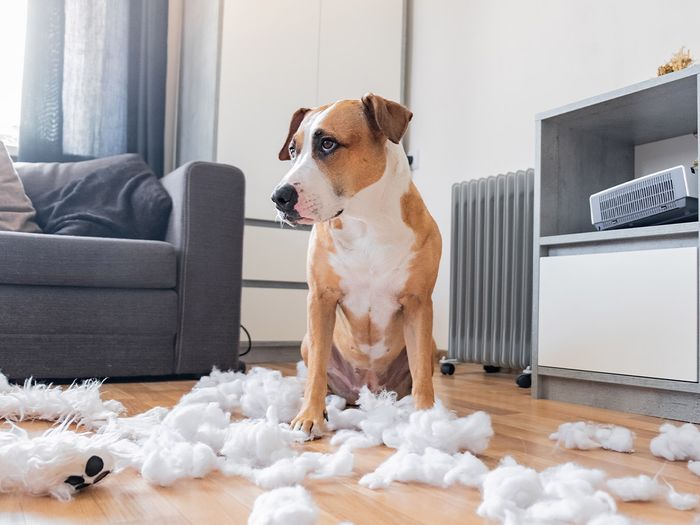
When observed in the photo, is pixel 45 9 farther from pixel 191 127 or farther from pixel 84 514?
pixel 84 514

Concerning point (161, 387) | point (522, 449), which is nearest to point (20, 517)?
point (522, 449)

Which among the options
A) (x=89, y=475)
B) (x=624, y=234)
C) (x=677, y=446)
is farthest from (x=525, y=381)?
(x=89, y=475)

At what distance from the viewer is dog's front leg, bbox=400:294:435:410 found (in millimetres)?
1383

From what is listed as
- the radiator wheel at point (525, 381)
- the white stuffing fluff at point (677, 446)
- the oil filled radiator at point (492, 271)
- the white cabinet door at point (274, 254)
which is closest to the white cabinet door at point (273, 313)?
the white cabinet door at point (274, 254)

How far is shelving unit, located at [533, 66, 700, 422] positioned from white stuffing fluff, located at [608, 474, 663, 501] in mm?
739

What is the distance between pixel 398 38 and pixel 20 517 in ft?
10.5

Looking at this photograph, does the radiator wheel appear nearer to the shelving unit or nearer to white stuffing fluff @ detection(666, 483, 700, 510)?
the shelving unit

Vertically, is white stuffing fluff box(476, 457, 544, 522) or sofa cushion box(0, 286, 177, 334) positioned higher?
sofa cushion box(0, 286, 177, 334)

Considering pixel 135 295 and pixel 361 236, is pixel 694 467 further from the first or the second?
pixel 135 295

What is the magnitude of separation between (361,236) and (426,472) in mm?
603

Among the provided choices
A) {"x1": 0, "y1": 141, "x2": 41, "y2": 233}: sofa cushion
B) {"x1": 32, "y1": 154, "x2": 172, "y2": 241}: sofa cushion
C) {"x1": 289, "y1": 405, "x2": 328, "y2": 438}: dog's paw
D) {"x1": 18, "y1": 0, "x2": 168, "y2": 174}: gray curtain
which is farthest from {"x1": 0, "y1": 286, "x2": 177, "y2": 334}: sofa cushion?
{"x1": 18, "y1": 0, "x2": 168, "y2": 174}: gray curtain

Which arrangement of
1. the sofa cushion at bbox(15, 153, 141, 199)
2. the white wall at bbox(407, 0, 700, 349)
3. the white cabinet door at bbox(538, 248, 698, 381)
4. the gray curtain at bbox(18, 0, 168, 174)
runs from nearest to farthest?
the white cabinet door at bbox(538, 248, 698, 381) → the white wall at bbox(407, 0, 700, 349) → the sofa cushion at bbox(15, 153, 141, 199) → the gray curtain at bbox(18, 0, 168, 174)

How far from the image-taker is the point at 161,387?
1.97 m

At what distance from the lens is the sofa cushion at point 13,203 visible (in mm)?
2303
